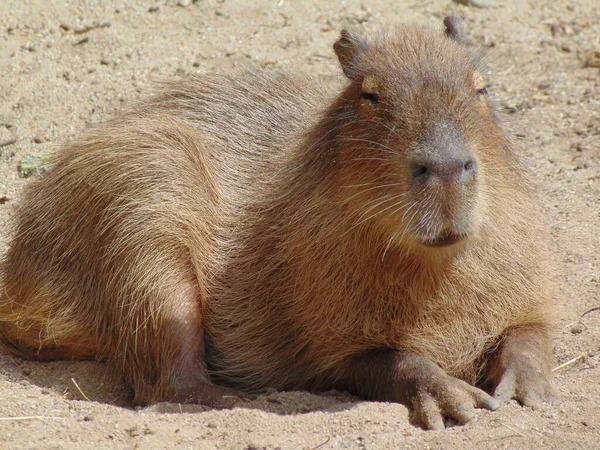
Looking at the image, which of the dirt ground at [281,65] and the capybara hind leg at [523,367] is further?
the capybara hind leg at [523,367]

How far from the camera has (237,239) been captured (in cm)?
500

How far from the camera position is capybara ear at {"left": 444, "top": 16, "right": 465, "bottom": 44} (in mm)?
4586

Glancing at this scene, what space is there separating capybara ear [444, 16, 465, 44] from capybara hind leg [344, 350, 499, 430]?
1.59 meters

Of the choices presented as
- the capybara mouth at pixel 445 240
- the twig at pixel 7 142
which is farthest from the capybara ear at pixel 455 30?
the twig at pixel 7 142

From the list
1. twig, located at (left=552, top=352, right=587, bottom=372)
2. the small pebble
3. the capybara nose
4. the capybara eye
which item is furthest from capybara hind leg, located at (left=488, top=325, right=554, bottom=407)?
the capybara eye

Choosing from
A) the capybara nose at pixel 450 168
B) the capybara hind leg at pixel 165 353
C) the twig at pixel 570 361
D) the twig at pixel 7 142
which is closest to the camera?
the capybara nose at pixel 450 168

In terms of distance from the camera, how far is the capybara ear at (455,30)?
15.0ft

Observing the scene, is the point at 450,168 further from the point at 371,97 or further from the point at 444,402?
the point at 444,402

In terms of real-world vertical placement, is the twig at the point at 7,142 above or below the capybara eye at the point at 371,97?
below

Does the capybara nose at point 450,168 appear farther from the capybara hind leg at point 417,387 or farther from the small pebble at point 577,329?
the small pebble at point 577,329

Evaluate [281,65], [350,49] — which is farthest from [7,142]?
[350,49]

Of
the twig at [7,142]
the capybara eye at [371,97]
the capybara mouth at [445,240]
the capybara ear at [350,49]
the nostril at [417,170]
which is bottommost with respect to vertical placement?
the twig at [7,142]

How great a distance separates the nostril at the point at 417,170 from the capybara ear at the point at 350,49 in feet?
2.67

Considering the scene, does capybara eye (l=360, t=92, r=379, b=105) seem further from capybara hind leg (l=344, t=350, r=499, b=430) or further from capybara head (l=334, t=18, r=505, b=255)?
capybara hind leg (l=344, t=350, r=499, b=430)
